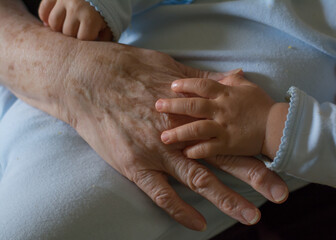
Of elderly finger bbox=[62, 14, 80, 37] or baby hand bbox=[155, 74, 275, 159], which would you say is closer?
baby hand bbox=[155, 74, 275, 159]

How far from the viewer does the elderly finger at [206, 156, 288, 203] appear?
599mm

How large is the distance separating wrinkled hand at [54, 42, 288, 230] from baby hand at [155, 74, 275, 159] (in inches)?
1.3

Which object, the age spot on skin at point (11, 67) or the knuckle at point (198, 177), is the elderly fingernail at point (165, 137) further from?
the age spot on skin at point (11, 67)

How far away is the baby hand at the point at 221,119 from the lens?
23.3 inches

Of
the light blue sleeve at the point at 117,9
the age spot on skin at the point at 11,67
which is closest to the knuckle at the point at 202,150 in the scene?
the light blue sleeve at the point at 117,9

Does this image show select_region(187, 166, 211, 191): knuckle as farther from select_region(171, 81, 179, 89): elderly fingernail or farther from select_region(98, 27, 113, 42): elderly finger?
select_region(98, 27, 113, 42): elderly finger

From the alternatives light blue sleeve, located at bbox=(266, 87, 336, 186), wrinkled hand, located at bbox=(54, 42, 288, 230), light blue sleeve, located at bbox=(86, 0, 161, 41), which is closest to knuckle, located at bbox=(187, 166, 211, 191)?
wrinkled hand, located at bbox=(54, 42, 288, 230)

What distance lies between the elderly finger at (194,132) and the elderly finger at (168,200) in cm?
8

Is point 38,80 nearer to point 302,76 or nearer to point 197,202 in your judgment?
point 197,202

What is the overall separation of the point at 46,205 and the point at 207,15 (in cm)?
53

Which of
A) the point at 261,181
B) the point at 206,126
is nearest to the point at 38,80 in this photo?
the point at 206,126

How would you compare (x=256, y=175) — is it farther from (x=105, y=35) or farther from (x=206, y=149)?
(x=105, y=35)

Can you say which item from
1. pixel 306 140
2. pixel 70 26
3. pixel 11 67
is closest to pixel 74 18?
pixel 70 26

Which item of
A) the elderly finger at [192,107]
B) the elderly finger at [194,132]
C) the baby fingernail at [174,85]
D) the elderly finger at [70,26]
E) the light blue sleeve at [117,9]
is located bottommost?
the elderly finger at [194,132]
